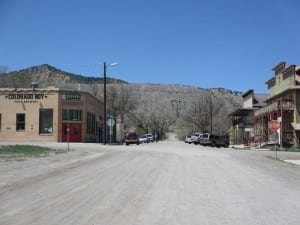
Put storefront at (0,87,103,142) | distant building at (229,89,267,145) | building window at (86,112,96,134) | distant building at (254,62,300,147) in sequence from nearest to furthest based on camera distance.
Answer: distant building at (254,62,300,147), storefront at (0,87,103,142), building window at (86,112,96,134), distant building at (229,89,267,145)

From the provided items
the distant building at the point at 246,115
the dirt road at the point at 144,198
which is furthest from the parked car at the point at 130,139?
the dirt road at the point at 144,198

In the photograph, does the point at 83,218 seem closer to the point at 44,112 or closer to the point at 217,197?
the point at 217,197

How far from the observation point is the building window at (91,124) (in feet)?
250

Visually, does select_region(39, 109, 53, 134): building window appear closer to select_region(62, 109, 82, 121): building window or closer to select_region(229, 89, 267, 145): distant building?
select_region(62, 109, 82, 121): building window

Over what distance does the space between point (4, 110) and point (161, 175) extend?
53889 millimetres

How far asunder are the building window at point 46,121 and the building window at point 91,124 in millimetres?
6036

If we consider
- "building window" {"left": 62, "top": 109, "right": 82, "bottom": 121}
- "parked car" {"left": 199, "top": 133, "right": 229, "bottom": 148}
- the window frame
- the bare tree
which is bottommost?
"parked car" {"left": 199, "top": 133, "right": 229, "bottom": 148}

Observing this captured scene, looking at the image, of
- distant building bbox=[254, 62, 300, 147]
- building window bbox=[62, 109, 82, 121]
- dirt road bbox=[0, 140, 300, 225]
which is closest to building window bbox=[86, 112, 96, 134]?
building window bbox=[62, 109, 82, 121]

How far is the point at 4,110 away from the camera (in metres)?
71.4

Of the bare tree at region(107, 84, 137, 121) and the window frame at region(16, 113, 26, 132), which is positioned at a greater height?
the bare tree at region(107, 84, 137, 121)

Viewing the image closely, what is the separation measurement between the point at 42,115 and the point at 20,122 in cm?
288

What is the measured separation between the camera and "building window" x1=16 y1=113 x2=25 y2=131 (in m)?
70.8

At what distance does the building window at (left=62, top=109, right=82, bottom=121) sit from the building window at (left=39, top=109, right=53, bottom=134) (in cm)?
165

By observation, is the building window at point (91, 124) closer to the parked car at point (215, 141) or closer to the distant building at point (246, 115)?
the parked car at point (215, 141)
